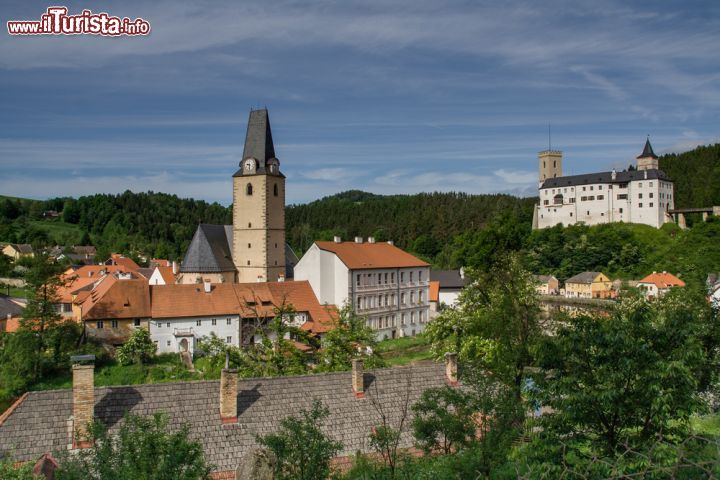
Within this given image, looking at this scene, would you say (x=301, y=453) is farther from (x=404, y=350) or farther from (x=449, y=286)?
(x=449, y=286)

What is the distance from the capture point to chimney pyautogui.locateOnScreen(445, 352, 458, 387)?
892 inches

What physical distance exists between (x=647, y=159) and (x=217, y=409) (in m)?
102

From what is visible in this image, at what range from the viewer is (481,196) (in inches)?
5679

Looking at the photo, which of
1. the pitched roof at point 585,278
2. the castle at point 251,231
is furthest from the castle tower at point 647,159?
the castle at point 251,231

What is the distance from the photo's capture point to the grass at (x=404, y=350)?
46344 millimetres

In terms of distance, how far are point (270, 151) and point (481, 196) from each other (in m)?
95.2

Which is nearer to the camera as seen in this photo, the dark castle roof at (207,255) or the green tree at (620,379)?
the green tree at (620,379)

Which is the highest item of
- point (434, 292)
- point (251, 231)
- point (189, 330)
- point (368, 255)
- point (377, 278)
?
point (251, 231)

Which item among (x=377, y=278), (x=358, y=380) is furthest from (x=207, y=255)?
A: (x=358, y=380)

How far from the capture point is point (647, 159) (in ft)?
342

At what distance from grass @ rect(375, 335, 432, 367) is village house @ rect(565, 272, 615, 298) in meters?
27.4

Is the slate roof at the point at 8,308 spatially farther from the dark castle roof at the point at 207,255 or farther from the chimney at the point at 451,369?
the chimney at the point at 451,369

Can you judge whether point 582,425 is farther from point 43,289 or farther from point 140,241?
point 140,241

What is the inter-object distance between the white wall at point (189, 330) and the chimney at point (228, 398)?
2802cm
